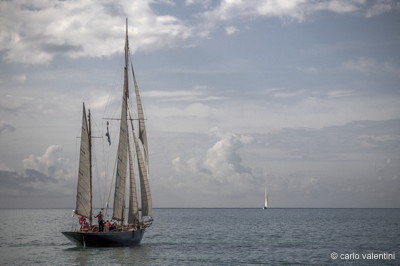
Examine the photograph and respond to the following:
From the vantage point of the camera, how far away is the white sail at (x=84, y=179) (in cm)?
5628

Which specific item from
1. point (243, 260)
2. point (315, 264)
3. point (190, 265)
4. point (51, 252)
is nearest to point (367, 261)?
point (315, 264)

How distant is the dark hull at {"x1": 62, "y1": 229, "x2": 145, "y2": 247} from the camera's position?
53.4 m

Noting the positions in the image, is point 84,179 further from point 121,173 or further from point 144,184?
point 144,184

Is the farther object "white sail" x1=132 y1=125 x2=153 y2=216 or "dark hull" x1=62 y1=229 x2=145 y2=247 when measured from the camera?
"white sail" x1=132 y1=125 x2=153 y2=216

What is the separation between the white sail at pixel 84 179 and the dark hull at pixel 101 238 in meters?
3.18

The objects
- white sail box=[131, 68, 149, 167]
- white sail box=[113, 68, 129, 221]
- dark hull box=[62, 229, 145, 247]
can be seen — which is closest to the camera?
dark hull box=[62, 229, 145, 247]

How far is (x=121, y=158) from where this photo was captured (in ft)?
186

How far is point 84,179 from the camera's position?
56.5m

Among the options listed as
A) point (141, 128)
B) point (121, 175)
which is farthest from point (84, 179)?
point (141, 128)

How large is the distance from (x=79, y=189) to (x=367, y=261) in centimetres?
3201

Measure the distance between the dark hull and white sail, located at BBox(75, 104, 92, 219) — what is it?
318 centimetres

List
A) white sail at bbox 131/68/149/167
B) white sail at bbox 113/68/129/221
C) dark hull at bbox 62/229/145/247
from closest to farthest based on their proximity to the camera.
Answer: dark hull at bbox 62/229/145/247, white sail at bbox 131/68/149/167, white sail at bbox 113/68/129/221

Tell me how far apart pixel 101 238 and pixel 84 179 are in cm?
720

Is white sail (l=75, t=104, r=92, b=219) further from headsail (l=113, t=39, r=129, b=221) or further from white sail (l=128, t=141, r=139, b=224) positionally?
white sail (l=128, t=141, r=139, b=224)
